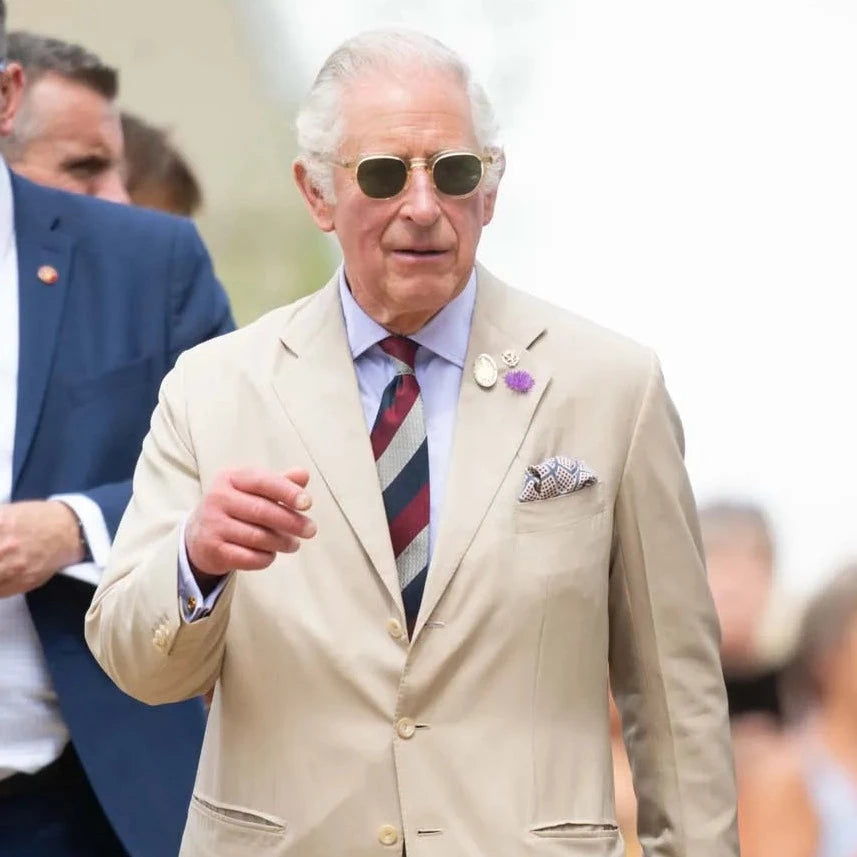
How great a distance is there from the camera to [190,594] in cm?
191

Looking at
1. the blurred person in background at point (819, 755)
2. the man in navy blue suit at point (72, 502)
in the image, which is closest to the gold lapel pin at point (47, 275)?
the man in navy blue suit at point (72, 502)

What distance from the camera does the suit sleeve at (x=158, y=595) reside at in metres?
1.94

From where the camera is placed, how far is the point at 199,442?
2113mm

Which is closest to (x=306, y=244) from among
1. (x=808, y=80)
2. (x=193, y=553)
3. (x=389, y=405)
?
(x=808, y=80)

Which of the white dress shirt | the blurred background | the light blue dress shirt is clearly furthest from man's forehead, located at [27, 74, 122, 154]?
the light blue dress shirt

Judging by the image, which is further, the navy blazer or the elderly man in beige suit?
the navy blazer

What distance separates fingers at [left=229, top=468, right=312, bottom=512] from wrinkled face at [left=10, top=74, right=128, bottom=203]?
1818mm

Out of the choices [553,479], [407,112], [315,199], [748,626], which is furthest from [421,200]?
[748,626]

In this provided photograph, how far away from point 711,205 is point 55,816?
69.7 inches

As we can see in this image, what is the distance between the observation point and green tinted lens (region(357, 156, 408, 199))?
2074 mm

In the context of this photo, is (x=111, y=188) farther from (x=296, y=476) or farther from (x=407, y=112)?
(x=296, y=476)

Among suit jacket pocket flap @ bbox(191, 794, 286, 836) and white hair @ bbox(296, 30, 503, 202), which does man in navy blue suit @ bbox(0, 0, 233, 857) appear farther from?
white hair @ bbox(296, 30, 503, 202)

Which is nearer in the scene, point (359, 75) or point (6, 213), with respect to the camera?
point (359, 75)

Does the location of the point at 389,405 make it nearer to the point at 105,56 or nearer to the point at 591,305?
the point at 591,305
